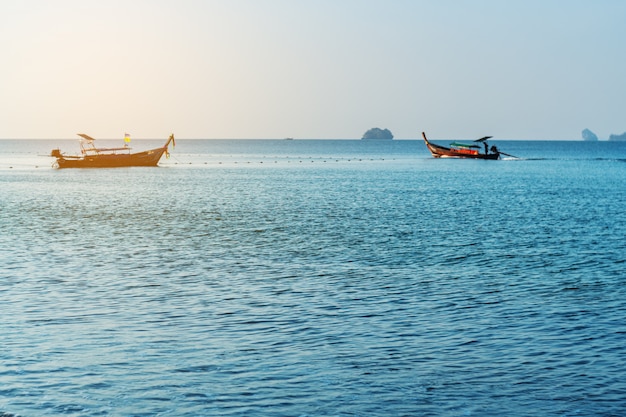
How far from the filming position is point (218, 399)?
13977 mm

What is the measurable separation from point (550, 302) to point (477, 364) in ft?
22.7

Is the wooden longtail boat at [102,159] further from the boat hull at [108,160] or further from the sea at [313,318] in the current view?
the sea at [313,318]

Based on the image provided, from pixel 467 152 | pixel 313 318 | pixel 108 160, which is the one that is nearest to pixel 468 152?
pixel 467 152

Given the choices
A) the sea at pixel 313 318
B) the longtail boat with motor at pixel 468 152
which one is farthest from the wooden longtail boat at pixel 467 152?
the sea at pixel 313 318

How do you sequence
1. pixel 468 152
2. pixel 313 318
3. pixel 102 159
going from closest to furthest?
pixel 313 318 → pixel 102 159 → pixel 468 152

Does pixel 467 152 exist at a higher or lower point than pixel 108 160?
higher

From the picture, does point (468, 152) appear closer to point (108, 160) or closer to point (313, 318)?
point (108, 160)

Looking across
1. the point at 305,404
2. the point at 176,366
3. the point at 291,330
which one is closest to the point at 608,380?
the point at 305,404

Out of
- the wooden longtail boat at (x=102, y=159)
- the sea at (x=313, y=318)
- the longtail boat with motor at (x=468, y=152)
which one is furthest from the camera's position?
the longtail boat with motor at (x=468, y=152)

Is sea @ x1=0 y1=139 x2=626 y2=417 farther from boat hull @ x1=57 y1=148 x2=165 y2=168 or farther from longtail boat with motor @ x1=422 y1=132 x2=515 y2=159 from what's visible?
longtail boat with motor @ x1=422 y1=132 x2=515 y2=159

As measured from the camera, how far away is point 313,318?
65.9ft

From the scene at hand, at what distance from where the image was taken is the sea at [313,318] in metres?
14.2

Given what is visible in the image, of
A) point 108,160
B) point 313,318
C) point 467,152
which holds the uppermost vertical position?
point 467,152

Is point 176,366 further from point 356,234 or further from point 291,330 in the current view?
point 356,234
